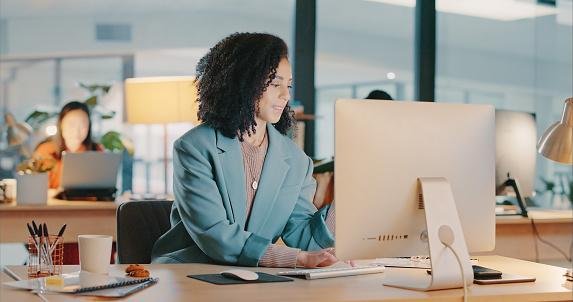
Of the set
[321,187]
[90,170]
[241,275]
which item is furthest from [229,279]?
[90,170]

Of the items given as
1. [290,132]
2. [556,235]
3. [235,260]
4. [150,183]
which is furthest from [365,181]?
[150,183]

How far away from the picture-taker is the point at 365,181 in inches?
87.7

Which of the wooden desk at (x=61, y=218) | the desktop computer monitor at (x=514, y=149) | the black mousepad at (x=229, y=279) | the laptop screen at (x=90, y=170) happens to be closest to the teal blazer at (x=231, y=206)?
the black mousepad at (x=229, y=279)

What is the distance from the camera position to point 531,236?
15.7 ft

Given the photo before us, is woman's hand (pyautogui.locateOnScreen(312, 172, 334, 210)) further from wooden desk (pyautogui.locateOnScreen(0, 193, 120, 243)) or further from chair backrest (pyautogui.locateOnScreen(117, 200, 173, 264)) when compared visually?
chair backrest (pyautogui.locateOnScreen(117, 200, 173, 264))

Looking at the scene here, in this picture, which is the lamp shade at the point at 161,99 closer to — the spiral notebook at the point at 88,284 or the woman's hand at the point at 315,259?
the woman's hand at the point at 315,259

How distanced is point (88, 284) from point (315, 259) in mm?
668

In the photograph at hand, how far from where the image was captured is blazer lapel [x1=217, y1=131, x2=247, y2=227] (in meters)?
2.70

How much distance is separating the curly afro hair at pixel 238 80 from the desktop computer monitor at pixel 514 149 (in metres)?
1.86

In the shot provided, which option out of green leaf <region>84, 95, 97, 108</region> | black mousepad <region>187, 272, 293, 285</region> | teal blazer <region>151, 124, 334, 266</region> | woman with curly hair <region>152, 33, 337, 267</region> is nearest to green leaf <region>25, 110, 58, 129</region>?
green leaf <region>84, 95, 97, 108</region>

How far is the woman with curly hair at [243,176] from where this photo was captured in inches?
102

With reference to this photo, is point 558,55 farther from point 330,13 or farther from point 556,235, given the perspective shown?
point 556,235

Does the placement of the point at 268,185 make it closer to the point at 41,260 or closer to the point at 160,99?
the point at 41,260

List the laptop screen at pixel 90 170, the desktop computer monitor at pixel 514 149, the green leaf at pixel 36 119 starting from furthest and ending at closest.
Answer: the green leaf at pixel 36 119
the laptop screen at pixel 90 170
the desktop computer monitor at pixel 514 149
